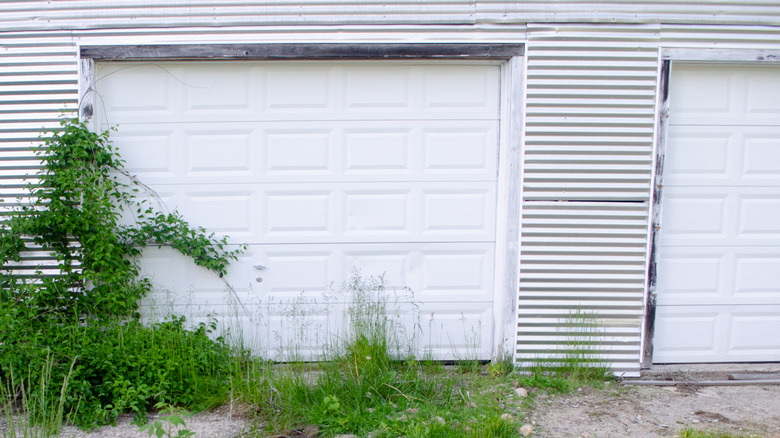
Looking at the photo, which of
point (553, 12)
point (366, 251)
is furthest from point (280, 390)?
point (553, 12)

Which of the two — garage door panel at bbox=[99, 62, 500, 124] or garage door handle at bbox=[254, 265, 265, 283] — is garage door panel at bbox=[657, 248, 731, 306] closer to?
garage door panel at bbox=[99, 62, 500, 124]

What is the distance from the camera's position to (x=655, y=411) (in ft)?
12.8

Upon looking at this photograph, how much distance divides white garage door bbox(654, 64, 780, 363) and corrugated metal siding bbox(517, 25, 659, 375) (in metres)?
0.35

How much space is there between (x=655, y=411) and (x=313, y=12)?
369 cm

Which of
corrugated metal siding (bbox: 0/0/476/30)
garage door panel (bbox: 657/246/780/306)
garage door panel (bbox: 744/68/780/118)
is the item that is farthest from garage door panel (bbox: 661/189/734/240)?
corrugated metal siding (bbox: 0/0/476/30)

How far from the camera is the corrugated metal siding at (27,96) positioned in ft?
14.0

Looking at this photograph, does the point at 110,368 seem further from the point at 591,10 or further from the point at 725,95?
the point at 725,95

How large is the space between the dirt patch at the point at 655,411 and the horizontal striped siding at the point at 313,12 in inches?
108

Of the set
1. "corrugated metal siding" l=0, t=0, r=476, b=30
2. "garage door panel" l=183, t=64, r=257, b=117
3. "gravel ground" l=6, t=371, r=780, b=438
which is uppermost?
"corrugated metal siding" l=0, t=0, r=476, b=30

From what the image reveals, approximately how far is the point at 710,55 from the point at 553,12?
1.23m

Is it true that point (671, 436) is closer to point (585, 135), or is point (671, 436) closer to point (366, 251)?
point (585, 135)

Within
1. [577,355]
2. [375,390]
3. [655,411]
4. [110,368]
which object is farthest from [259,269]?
[655,411]

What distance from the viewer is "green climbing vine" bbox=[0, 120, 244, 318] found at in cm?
411

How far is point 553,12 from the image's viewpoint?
4.27 metres
